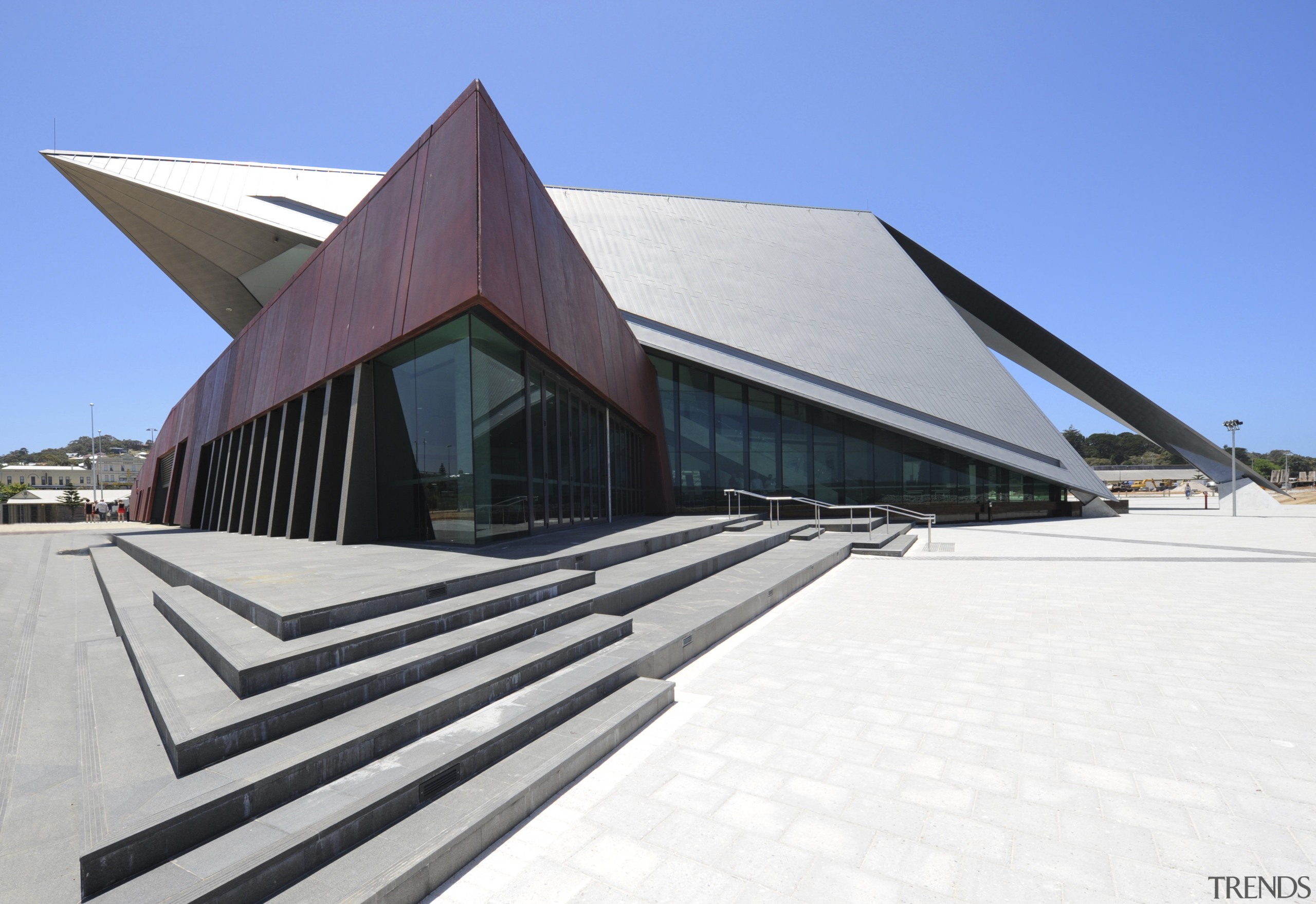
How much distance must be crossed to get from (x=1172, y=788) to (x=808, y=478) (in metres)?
17.8

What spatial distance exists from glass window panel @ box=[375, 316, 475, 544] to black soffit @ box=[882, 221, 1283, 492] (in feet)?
83.8

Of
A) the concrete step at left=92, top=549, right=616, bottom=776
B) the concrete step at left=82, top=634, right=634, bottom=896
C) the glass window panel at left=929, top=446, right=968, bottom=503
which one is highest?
the glass window panel at left=929, top=446, right=968, bottom=503

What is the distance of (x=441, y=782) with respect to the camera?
2.94 m

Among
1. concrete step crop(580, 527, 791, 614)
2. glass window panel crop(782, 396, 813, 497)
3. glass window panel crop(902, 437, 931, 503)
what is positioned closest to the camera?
concrete step crop(580, 527, 791, 614)

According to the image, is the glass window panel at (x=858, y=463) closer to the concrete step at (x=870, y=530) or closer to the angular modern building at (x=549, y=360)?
the angular modern building at (x=549, y=360)

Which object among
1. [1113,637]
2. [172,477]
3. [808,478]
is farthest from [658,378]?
[172,477]

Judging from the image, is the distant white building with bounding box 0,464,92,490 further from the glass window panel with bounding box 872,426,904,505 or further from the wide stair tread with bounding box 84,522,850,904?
the wide stair tread with bounding box 84,522,850,904

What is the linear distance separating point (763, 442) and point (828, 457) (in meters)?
2.39

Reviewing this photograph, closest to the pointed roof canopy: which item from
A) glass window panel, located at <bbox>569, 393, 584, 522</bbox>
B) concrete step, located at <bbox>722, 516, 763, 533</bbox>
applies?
glass window panel, located at <bbox>569, 393, 584, 522</bbox>


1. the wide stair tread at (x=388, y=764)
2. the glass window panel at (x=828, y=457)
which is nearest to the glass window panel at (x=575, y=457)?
the wide stair tread at (x=388, y=764)

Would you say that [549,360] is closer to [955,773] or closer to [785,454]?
[955,773]

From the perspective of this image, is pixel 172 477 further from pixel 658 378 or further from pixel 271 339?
pixel 658 378

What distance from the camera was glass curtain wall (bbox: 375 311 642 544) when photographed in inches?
318

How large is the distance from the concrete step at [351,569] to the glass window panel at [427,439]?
725 millimetres
